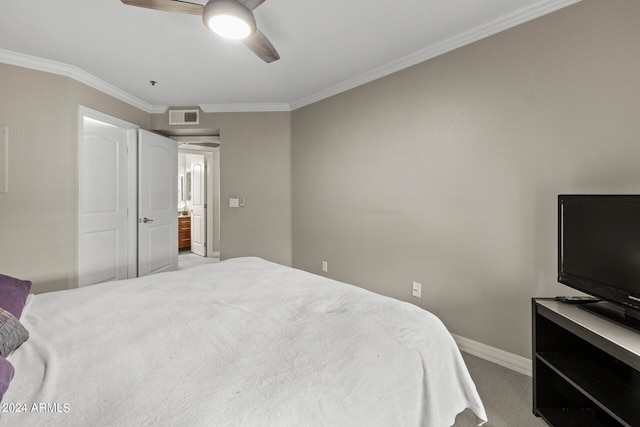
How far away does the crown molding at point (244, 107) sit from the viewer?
385 cm

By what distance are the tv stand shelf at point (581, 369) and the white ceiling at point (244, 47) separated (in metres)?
1.84

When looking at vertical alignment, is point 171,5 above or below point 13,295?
above

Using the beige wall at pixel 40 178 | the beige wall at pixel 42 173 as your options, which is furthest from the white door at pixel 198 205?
the beige wall at pixel 40 178

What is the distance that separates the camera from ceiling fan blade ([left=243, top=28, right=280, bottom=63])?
1.81 meters

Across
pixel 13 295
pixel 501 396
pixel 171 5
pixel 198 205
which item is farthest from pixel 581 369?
pixel 198 205

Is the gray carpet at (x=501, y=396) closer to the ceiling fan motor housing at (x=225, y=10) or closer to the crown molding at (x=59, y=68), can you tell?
the ceiling fan motor housing at (x=225, y=10)

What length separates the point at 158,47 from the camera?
246cm

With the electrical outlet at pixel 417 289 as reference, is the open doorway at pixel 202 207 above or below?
above

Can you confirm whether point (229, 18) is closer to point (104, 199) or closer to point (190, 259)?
point (104, 199)

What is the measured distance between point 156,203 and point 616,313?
430 cm

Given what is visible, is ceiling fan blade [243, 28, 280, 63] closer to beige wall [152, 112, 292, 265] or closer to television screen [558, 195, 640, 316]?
beige wall [152, 112, 292, 265]

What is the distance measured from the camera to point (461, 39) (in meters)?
2.28

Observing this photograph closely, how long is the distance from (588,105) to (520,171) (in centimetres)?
49

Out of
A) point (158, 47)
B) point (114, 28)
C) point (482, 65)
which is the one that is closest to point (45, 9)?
point (114, 28)
